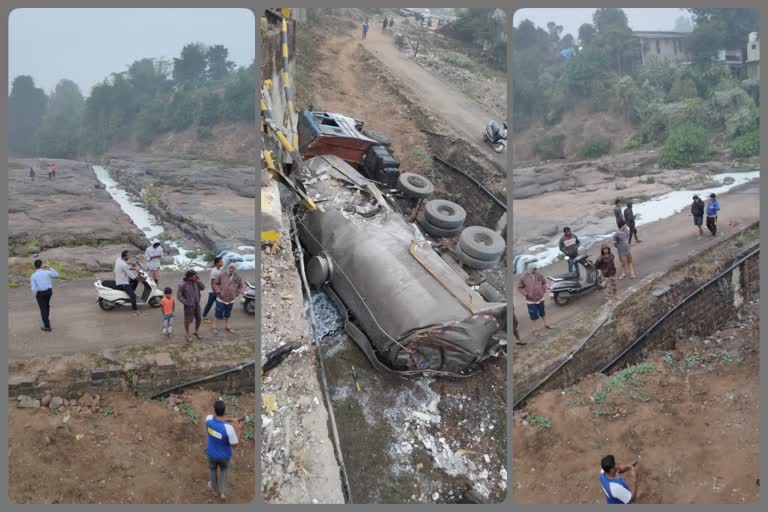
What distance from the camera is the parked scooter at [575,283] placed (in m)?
5.02

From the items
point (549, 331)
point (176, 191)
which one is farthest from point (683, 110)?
point (176, 191)

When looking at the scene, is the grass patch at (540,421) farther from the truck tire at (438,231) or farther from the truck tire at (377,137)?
the truck tire at (377,137)

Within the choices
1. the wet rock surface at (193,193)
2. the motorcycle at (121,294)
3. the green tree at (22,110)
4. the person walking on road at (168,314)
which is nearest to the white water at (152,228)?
the wet rock surface at (193,193)

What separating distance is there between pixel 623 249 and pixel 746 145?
1.67m

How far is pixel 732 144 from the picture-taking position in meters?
6.72

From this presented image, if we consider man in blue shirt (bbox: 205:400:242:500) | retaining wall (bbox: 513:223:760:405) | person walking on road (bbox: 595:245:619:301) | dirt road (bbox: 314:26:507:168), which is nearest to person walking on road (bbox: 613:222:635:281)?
retaining wall (bbox: 513:223:760:405)

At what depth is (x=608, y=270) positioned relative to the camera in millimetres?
5551

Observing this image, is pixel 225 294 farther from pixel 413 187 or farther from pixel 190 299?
pixel 413 187

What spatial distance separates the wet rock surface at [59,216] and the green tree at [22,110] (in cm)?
19

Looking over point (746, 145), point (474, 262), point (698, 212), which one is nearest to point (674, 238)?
point (698, 212)

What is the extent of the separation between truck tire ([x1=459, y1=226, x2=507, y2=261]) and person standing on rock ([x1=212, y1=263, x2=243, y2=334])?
83.2 inches

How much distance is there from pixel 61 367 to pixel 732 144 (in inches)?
277

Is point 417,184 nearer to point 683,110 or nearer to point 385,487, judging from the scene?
point 683,110

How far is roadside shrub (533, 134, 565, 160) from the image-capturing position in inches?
164
